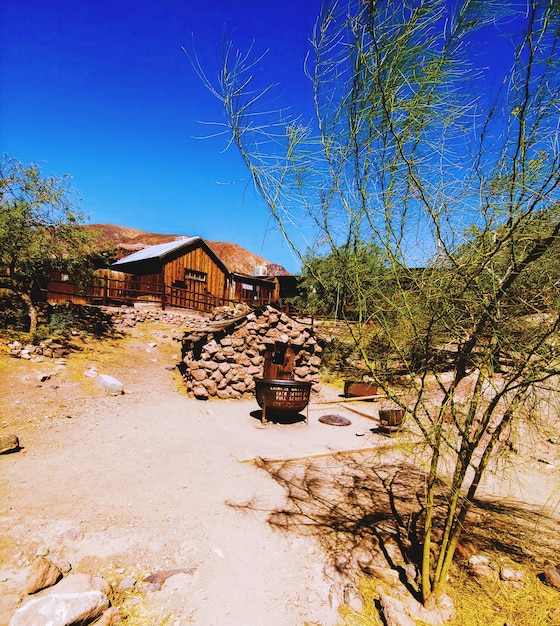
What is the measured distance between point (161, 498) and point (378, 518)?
2.81 m

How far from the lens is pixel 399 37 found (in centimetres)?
186

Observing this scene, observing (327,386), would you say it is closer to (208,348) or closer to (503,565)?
(208,348)

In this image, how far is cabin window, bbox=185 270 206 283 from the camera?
22636 mm

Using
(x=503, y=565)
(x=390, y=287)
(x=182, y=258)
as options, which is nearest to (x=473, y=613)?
(x=503, y=565)

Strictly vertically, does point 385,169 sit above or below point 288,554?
above

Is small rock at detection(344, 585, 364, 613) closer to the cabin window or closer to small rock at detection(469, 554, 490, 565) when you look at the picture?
small rock at detection(469, 554, 490, 565)

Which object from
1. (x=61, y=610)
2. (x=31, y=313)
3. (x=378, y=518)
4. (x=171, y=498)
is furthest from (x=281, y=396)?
(x=31, y=313)

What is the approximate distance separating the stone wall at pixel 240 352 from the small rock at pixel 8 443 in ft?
15.1

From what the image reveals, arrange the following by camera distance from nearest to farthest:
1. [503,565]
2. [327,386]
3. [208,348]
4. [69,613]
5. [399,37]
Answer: [399,37], [69,613], [503,565], [208,348], [327,386]

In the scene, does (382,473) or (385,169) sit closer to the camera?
(385,169)

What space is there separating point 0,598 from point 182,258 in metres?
20.8

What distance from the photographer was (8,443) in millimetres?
5324

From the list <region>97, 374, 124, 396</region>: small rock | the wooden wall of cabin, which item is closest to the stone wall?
<region>97, 374, 124, 396</region>: small rock

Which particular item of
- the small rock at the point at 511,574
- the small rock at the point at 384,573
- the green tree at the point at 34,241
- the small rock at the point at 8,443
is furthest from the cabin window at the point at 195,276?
the small rock at the point at 511,574
